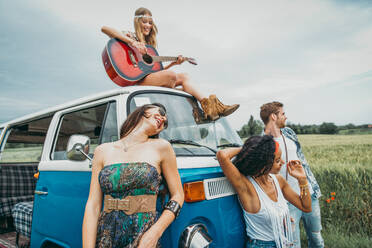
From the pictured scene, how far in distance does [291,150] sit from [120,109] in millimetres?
2056

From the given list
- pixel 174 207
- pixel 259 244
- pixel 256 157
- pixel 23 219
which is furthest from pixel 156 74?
pixel 23 219

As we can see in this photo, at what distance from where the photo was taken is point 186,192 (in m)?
1.92

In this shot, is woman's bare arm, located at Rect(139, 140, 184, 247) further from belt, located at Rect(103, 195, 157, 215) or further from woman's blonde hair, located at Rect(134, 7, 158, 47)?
woman's blonde hair, located at Rect(134, 7, 158, 47)

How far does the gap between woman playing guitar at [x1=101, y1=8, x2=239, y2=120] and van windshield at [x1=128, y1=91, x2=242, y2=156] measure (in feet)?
0.37

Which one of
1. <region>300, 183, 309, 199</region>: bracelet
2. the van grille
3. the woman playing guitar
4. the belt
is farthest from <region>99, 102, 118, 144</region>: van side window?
<region>300, 183, 309, 199</region>: bracelet

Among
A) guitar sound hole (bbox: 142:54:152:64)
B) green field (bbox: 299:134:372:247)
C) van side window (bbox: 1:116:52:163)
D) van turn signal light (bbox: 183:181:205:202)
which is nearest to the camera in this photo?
van turn signal light (bbox: 183:181:205:202)

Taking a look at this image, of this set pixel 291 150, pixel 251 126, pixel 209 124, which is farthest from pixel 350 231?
pixel 209 124

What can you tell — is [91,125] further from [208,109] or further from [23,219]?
[23,219]

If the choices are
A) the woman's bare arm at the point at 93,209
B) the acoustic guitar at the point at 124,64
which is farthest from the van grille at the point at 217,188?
the acoustic guitar at the point at 124,64

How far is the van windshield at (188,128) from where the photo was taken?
2418mm

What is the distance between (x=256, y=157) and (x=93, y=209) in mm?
1307

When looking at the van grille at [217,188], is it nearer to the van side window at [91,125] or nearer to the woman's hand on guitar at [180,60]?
the van side window at [91,125]

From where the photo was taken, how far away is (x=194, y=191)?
1.96m

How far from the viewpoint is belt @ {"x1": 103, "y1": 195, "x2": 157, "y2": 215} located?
5.56 feet
